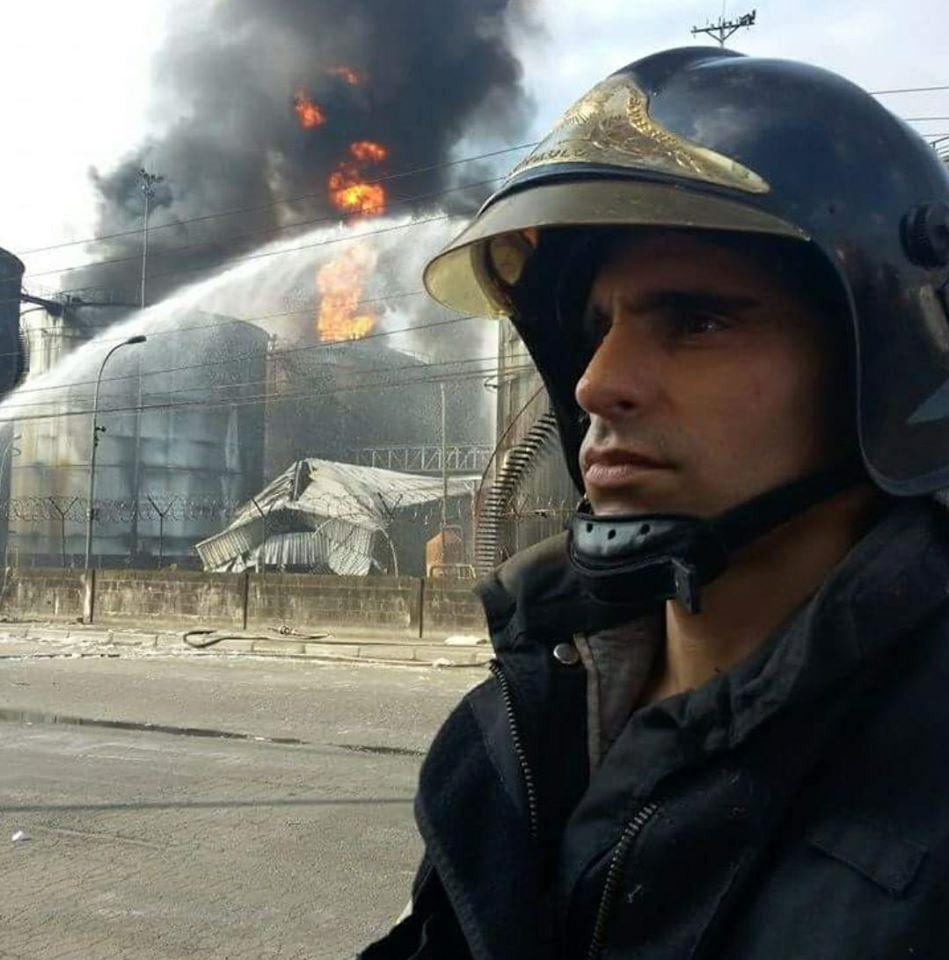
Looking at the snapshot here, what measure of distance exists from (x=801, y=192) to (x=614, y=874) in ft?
2.41

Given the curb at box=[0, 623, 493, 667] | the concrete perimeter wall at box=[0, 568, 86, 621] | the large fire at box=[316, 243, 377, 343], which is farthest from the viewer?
the large fire at box=[316, 243, 377, 343]

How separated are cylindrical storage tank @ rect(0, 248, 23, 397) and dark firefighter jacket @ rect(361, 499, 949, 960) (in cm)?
4691

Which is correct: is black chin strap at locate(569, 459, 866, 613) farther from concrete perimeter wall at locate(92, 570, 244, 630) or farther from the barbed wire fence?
the barbed wire fence

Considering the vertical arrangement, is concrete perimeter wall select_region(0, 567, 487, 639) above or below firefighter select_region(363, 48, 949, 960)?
below

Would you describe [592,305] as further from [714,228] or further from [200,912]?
[200,912]

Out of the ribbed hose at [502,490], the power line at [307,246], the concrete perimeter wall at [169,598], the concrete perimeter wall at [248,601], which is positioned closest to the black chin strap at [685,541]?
the ribbed hose at [502,490]

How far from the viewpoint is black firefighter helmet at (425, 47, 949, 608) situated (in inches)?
42.6

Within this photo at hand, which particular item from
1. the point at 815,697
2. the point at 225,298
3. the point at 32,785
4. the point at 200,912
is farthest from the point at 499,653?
the point at 225,298

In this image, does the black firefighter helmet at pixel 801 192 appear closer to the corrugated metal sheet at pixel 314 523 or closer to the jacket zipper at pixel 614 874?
the jacket zipper at pixel 614 874

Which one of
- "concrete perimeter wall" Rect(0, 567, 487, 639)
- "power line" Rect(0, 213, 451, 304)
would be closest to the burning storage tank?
"power line" Rect(0, 213, 451, 304)

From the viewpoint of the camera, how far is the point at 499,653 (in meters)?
1.38

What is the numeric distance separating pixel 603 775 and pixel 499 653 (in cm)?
28

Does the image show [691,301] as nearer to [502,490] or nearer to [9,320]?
[502,490]

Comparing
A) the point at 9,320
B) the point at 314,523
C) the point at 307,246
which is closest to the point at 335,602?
the point at 314,523
